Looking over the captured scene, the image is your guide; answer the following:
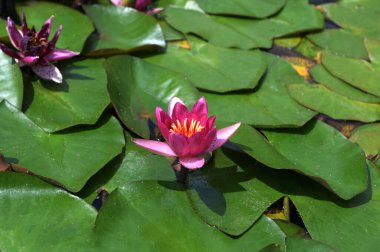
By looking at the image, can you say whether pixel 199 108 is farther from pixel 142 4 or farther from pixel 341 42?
pixel 341 42

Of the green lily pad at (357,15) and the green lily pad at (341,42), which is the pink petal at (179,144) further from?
the green lily pad at (357,15)

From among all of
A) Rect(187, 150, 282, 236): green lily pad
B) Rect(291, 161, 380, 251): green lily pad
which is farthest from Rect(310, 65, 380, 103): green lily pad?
Rect(187, 150, 282, 236): green lily pad

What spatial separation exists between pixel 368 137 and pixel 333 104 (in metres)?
0.26

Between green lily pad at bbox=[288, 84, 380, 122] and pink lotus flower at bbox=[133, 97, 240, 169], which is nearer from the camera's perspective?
pink lotus flower at bbox=[133, 97, 240, 169]

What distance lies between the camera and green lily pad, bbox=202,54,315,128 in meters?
2.30

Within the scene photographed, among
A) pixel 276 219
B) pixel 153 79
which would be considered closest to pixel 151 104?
pixel 153 79

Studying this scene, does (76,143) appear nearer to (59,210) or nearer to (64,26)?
(59,210)

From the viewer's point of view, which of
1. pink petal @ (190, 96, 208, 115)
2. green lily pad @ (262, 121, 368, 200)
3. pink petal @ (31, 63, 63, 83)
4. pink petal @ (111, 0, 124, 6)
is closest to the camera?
pink petal @ (190, 96, 208, 115)

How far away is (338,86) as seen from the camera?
2627mm

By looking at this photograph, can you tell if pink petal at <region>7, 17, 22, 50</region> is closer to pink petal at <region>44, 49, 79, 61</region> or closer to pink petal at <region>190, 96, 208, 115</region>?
pink petal at <region>44, 49, 79, 61</region>

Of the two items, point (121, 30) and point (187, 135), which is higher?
point (187, 135)

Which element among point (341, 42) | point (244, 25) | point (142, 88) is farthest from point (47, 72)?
point (341, 42)

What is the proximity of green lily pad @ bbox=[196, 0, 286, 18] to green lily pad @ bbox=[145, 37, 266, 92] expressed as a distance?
34 cm

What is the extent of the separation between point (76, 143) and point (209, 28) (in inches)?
48.4
